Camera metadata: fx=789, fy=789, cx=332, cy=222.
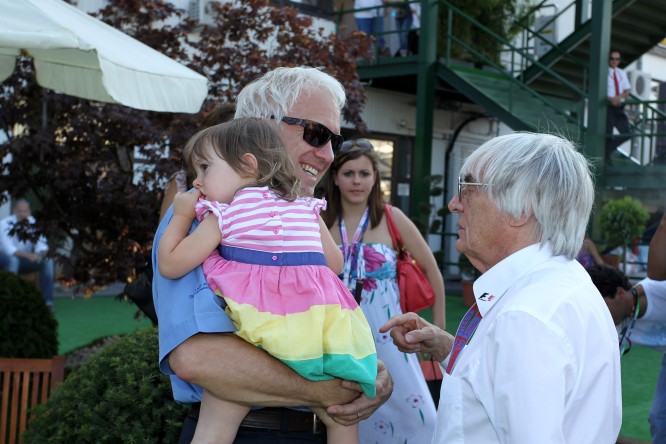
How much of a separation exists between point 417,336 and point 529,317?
88 centimetres

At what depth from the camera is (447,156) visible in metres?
19.0

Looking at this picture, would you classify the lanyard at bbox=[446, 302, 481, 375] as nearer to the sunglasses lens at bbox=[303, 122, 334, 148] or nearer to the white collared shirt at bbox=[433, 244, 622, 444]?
the white collared shirt at bbox=[433, 244, 622, 444]

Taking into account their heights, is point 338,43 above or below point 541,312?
above

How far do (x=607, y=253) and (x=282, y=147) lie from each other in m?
11.1

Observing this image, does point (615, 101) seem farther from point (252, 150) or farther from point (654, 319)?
point (252, 150)

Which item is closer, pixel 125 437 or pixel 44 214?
pixel 125 437

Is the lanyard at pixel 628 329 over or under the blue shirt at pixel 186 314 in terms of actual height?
under

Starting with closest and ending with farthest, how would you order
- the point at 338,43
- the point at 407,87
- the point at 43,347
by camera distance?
1. the point at 43,347
2. the point at 338,43
3. the point at 407,87

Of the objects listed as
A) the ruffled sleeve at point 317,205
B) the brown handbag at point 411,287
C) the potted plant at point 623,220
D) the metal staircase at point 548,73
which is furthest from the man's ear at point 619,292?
the metal staircase at point 548,73

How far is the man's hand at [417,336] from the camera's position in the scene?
2.71 m

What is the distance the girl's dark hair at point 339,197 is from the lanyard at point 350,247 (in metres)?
0.05

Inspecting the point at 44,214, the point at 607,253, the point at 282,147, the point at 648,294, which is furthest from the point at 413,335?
the point at 607,253

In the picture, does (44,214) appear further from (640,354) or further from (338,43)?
(640,354)

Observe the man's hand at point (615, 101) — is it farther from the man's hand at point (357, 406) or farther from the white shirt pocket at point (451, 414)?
the white shirt pocket at point (451, 414)
